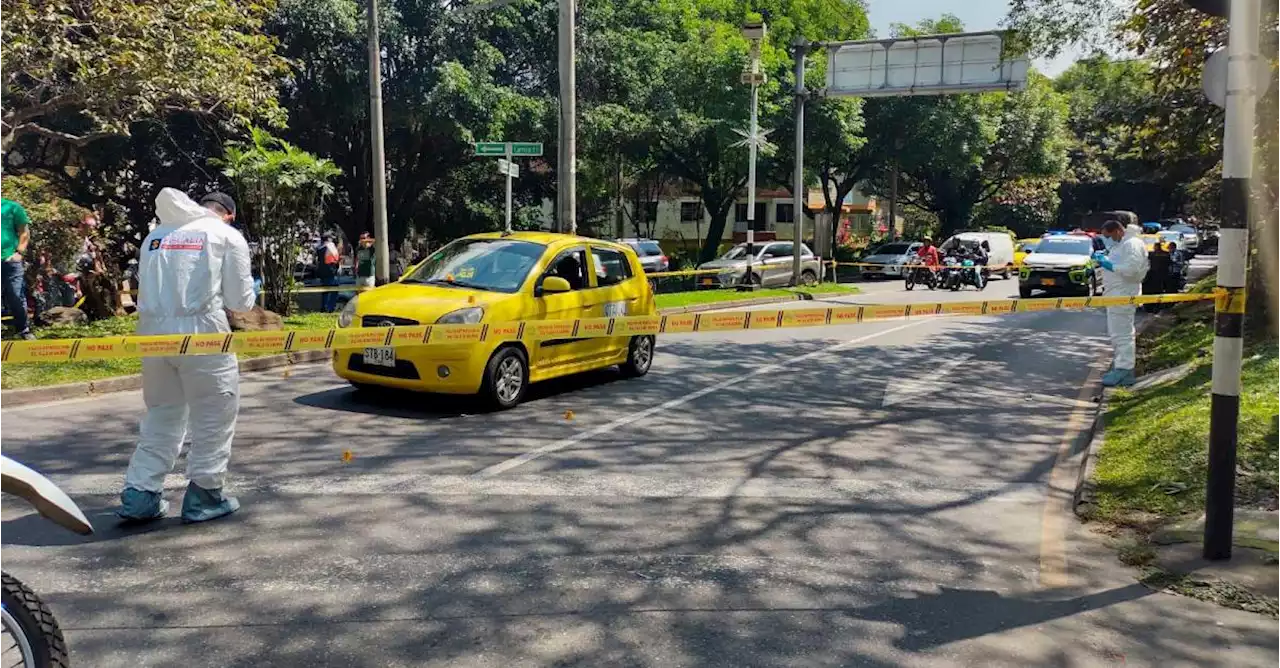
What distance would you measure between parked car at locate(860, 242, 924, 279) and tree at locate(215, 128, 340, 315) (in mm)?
23308

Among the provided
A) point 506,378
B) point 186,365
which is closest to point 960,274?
point 506,378

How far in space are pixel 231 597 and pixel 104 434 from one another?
412 centimetres

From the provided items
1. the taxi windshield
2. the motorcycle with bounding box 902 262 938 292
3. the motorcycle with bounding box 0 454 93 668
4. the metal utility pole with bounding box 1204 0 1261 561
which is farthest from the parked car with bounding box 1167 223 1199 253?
the motorcycle with bounding box 0 454 93 668

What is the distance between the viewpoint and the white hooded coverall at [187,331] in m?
5.44

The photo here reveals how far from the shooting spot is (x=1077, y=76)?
5584 centimetres

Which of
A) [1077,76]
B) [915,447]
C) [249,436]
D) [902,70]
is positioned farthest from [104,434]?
[1077,76]

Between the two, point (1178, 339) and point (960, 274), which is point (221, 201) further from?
point (960, 274)

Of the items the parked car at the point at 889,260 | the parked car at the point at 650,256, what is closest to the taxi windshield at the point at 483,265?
the parked car at the point at 650,256

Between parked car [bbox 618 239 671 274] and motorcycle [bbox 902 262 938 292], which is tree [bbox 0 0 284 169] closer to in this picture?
parked car [bbox 618 239 671 274]

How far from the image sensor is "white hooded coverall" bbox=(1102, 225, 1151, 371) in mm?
10344

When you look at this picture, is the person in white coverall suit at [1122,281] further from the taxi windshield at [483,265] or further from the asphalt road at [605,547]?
the taxi windshield at [483,265]

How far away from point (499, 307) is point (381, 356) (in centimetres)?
111

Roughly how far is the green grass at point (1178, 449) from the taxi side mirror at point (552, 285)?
4.81 metres

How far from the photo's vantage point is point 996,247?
115ft
